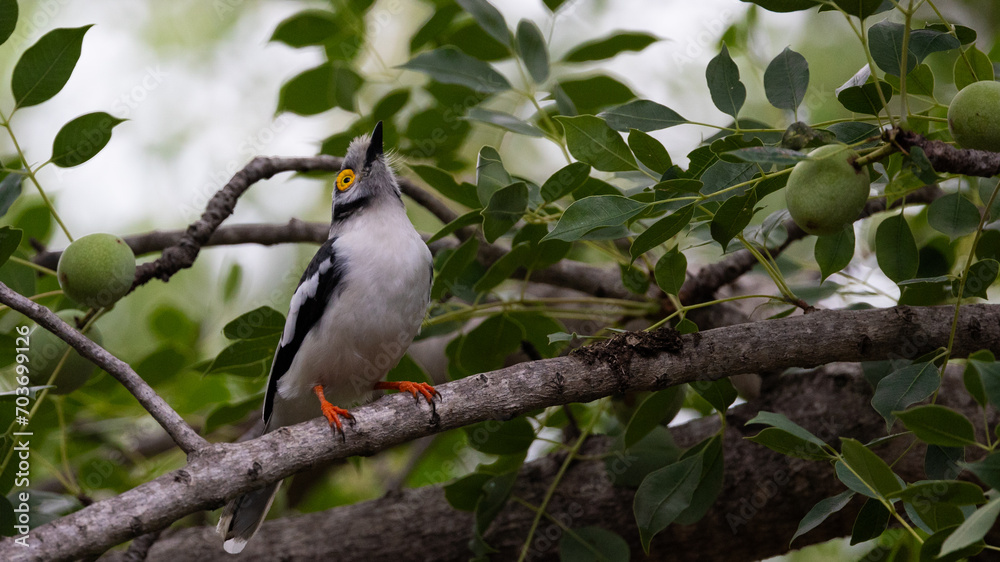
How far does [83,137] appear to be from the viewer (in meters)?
3.23

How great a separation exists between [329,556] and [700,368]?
8.15 feet

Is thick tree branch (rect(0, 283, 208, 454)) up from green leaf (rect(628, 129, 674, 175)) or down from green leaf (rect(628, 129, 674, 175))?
down

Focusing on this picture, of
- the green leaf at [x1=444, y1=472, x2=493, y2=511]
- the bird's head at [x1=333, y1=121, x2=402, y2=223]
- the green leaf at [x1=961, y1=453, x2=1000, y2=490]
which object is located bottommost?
the green leaf at [x1=444, y1=472, x2=493, y2=511]

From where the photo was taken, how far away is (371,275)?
3793 millimetres

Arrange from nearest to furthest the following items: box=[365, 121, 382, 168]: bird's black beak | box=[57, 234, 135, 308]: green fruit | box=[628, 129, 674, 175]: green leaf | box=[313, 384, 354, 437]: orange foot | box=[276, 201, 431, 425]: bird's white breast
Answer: box=[313, 384, 354, 437]: orange foot < box=[628, 129, 674, 175]: green leaf < box=[57, 234, 135, 308]: green fruit < box=[276, 201, 431, 425]: bird's white breast < box=[365, 121, 382, 168]: bird's black beak

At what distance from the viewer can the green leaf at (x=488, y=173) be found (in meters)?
3.12

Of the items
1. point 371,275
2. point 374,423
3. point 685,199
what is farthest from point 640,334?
point 371,275

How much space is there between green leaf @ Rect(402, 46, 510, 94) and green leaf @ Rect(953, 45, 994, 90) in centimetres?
191

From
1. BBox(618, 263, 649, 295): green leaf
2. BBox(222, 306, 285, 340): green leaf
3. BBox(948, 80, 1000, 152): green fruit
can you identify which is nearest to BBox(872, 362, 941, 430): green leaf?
BBox(948, 80, 1000, 152): green fruit

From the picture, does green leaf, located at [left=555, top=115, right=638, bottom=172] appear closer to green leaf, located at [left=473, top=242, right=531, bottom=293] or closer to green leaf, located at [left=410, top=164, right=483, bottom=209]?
green leaf, located at [left=473, top=242, right=531, bottom=293]

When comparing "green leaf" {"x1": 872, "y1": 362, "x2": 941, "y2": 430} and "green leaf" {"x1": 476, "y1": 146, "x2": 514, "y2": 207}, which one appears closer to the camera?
"green leaf" {"x1": 872, "y1": 362, "x2": 941, "y2": 430}

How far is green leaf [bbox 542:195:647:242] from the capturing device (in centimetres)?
249

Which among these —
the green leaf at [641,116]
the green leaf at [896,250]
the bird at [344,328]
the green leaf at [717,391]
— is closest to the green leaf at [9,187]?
the bird at [344,328]

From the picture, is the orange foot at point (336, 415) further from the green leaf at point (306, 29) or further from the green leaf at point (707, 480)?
the green leaf at point (306, 29)
